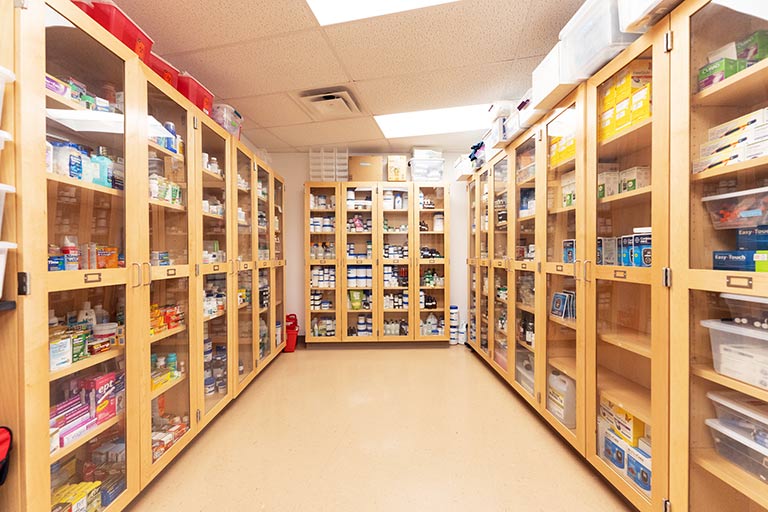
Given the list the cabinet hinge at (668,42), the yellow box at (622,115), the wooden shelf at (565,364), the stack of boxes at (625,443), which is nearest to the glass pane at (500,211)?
the wooden shelf at (565,364)

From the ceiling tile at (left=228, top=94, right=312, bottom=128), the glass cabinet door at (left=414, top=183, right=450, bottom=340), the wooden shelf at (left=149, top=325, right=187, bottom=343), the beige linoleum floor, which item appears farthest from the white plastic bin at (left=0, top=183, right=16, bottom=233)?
the glass cabinet door at (left=414, top=183, right=450, bottom=340)

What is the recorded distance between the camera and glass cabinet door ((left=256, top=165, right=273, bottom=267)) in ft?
11.7

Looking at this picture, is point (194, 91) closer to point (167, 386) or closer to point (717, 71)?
point (167, 386)

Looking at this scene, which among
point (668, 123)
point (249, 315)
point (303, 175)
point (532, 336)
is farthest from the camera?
point (303, 175)

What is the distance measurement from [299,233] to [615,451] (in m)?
4.28

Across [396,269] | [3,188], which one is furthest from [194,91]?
[396,269]

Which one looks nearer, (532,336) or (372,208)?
(532,336)

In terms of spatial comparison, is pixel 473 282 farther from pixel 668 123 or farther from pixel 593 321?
pixel 668 123

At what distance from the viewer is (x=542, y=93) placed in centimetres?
209

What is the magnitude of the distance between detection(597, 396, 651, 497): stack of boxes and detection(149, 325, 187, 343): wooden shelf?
2678 millimetres

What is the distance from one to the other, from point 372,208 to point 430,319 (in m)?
1.80

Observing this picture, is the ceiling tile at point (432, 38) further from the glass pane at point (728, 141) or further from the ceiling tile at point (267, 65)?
the glass pane at point (728, 141)

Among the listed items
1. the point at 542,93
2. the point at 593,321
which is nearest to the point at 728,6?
the point at 542,93

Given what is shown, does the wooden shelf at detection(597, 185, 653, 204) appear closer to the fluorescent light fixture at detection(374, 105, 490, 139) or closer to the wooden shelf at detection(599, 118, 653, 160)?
the wooden shelf at detection(599, 118, 653, 160)
